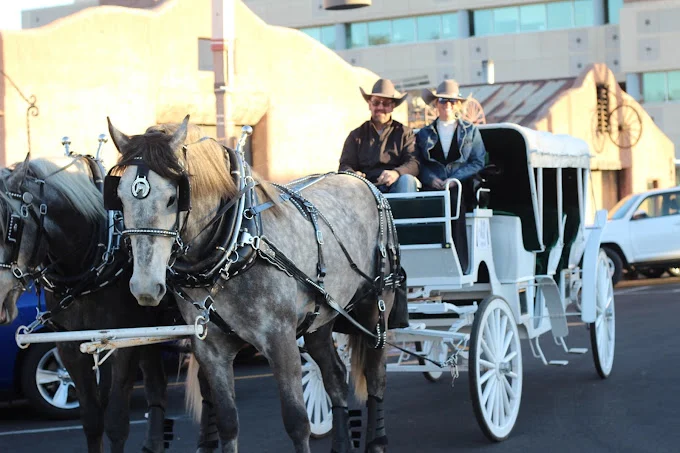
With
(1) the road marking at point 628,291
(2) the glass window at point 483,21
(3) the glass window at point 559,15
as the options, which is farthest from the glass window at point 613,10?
(1) the road marking at point 628,291

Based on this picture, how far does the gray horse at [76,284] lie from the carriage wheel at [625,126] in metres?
29.4

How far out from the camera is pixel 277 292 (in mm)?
5441

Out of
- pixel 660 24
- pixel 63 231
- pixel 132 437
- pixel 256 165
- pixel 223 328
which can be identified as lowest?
pixel 132 437

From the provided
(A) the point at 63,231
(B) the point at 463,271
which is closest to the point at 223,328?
(A) the point at 63,231

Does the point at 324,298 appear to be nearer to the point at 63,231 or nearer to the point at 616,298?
the point at 63,231

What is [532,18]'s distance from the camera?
46219mm

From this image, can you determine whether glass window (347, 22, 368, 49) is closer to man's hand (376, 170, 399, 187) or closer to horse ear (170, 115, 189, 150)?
man's hand (376, 170, 399, 187)

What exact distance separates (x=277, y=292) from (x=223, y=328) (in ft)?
1.06

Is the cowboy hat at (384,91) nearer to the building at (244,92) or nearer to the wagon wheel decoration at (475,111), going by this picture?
the building at (244,92)

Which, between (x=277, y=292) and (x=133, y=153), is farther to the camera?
(x=277, y=292)

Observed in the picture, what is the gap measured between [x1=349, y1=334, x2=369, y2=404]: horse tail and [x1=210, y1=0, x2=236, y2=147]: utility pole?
6.21 meters

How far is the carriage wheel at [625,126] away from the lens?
111 feet

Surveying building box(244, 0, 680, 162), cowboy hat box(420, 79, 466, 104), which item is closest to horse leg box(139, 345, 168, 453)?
cowboy hat box(420, 79, 466, 104)

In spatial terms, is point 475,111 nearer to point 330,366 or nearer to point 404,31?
point 330,366
